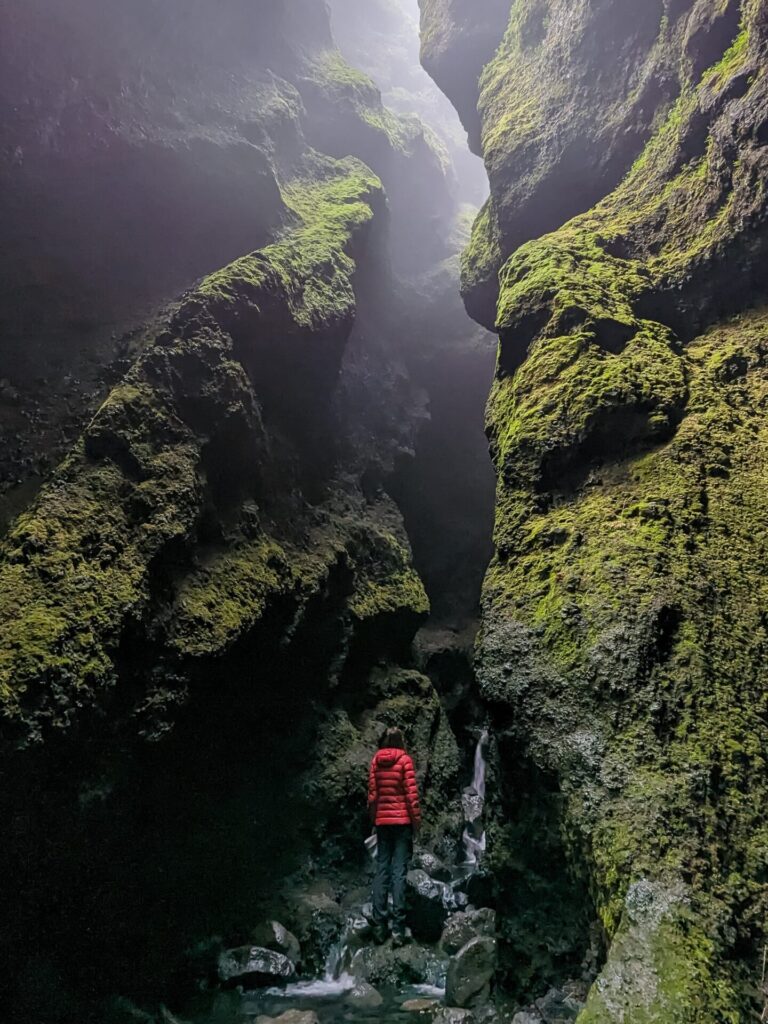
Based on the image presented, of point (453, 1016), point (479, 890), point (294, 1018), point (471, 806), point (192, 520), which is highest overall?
point (192, 520)

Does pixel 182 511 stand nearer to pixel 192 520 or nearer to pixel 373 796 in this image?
pixel 192 520

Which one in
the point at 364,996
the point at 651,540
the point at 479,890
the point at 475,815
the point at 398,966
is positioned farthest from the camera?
the point at 475,815

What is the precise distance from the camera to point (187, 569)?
714 centimetres

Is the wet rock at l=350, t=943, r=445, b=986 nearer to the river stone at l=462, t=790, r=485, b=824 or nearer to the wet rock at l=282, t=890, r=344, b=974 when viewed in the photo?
the wet rock at l=282, t=890, r=344, b=974

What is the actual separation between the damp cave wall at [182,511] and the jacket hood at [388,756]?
163 cm

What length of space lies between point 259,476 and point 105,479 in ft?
9.67

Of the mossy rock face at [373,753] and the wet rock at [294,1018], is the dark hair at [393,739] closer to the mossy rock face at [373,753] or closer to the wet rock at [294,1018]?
the mossy rock face at [373,753]

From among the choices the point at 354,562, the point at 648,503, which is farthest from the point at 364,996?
the point at 354,562

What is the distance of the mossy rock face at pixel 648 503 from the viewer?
3654mm

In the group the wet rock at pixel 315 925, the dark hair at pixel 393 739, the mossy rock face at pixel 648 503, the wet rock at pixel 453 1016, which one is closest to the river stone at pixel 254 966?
the wet rock at pixel 315 925

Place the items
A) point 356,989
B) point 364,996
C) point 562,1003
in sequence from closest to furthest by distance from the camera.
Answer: point 562,1003 < point 364,996 < point 356,989

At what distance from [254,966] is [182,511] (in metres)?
4.88

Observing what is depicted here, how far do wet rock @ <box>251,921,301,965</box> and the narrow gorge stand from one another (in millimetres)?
36

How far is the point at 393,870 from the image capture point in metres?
7.21
